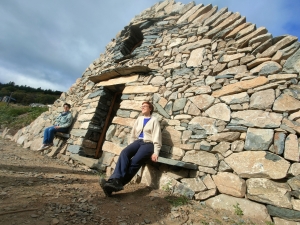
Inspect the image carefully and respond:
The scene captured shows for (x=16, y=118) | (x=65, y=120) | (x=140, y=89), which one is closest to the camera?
(x=140, y=89)

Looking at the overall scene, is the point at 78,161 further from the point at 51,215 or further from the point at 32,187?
the point at 51,215

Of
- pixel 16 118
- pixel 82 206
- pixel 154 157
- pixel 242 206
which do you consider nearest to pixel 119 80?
pixel 154 157

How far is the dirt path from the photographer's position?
177cm

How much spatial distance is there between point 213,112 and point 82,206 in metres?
2.40

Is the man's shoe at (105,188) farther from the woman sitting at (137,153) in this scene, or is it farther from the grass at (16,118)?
the grass at (16,118)

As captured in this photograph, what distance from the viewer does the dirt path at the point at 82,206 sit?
5.81 feet

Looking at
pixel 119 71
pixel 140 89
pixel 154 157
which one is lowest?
pixel 154 157

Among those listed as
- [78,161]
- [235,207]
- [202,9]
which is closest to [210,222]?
[235,207]

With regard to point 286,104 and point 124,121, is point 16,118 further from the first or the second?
point 286,104

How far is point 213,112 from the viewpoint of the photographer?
2.91 meters

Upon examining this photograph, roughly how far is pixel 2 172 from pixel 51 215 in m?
1.72

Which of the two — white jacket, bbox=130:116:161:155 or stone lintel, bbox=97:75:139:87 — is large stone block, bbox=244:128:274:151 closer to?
white jacket, bbox=130:116:161:155

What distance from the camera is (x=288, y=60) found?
262 centimetres

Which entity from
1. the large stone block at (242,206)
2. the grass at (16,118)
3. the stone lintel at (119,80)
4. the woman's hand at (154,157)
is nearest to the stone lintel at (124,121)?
the stone lintel at (119,80)
